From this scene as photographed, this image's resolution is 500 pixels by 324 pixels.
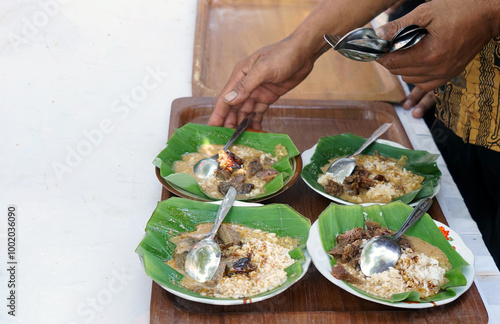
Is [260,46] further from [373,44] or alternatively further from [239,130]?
[373,44]

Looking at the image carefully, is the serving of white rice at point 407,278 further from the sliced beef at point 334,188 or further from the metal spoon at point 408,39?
the metal spoon at point 408,39

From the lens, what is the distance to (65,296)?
1475 millimetres

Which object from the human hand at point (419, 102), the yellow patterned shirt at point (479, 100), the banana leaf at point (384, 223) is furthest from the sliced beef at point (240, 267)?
the human hand at point (419, 102)

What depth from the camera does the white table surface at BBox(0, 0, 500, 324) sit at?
153 cm

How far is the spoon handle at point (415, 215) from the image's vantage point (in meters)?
1.59

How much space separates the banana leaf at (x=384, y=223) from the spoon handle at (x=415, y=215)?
0.03 meters

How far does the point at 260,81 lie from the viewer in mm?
2145

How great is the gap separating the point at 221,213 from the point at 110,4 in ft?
7.96

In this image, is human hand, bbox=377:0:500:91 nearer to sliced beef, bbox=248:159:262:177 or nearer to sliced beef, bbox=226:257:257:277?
sliced beef, bbox=248:159:262:177

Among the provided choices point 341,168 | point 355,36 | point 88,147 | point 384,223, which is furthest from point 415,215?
point 88,147

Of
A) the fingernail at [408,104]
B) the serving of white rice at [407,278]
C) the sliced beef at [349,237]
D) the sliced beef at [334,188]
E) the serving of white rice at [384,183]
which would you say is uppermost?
the sliced beef at [349,237]

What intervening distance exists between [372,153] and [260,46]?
127 cm

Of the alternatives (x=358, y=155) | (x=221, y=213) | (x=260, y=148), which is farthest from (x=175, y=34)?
(x=221, y=213)

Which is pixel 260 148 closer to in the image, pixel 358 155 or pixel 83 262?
pixel 358 155
